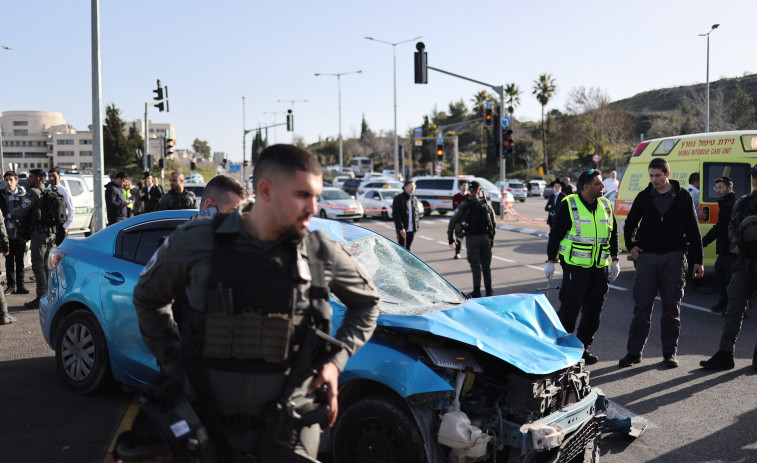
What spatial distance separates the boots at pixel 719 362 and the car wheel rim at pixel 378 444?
444cm

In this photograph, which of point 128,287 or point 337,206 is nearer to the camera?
point 128,287

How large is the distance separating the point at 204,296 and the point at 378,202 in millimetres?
28426

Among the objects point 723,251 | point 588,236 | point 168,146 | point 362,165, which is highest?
point 362,165

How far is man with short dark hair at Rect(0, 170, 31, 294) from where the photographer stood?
31.7 feet

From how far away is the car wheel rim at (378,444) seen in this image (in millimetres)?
3404

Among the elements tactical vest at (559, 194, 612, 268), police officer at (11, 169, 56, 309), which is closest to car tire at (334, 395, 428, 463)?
tactical vest at (559, 194, 612, 268)

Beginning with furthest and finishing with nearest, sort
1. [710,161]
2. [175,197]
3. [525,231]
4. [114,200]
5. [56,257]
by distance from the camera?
[525,231]
[114,200]
[710,161]
[175,197]
[56,257]

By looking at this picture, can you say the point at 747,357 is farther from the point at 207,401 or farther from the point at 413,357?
the point at 207,401

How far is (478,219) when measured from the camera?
10406 mm

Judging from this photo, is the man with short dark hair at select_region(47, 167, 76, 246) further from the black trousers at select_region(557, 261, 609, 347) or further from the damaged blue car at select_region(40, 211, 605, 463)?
the black trousers at select_region(557, 261, 609, 347)

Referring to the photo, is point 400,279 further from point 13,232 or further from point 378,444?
point 13,232

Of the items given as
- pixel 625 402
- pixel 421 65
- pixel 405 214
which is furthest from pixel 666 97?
pixel 625 402

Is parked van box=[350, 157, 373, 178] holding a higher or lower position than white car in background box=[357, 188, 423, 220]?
higher

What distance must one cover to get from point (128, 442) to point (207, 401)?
11.2 inches
